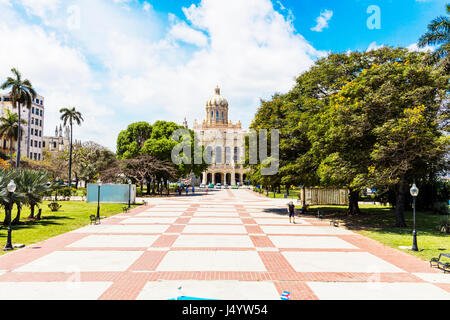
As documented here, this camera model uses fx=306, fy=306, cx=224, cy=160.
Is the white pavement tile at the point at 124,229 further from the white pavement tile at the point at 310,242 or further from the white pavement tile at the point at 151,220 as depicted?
the white pavement tile at the point at 310,242

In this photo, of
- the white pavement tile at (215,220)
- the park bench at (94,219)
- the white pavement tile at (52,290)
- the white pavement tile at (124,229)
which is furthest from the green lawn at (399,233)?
the park bench at (94,219)

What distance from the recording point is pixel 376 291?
8109 mm

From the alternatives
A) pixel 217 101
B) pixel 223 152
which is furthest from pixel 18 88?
pixel 217 101

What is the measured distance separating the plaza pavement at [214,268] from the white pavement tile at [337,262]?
34 millimetres

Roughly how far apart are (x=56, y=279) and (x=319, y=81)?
23.5m

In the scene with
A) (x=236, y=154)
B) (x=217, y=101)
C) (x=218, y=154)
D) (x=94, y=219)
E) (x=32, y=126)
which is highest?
(x=217, y=101)

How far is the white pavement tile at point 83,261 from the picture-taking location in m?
9.79

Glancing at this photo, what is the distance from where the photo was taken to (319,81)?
25750mm

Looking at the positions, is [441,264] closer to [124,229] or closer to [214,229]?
[214,229]

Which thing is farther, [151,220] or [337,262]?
[151,220]

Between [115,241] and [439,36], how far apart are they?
1029 inches

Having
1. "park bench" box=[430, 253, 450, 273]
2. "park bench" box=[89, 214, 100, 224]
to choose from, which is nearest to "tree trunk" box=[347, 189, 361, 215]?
"park bench" box=[430, 253, 450, 273]

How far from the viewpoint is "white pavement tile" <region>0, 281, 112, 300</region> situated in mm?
7430

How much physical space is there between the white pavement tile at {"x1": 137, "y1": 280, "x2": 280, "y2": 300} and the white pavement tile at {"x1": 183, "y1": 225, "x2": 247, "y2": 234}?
8127 mm
